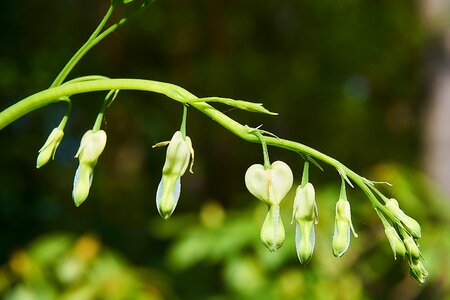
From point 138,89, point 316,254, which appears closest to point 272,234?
point 138,89

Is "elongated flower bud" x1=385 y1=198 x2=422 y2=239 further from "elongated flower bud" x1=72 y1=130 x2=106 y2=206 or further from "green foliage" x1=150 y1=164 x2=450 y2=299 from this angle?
"green foliage" x1=150 y1=164 x2=450 y2=299

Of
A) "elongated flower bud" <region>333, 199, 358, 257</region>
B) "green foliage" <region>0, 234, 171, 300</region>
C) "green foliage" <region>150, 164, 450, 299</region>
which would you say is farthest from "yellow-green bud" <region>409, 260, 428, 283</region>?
"green foliage" <region>0, 234, 171, 300</region>

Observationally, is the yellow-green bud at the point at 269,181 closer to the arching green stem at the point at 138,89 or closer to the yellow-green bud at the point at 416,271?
the arching green stem at the point at 138,89

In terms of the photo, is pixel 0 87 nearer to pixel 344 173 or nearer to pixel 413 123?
pixel 413 123

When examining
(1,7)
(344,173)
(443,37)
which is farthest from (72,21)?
(344,173)

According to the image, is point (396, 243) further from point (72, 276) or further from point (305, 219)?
point (72, 276)

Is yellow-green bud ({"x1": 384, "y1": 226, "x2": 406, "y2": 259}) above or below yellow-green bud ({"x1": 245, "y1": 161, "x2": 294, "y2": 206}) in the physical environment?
below

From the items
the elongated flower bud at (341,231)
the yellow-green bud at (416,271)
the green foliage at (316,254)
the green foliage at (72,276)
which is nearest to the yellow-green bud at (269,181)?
the elongated flower bud at (341,231)

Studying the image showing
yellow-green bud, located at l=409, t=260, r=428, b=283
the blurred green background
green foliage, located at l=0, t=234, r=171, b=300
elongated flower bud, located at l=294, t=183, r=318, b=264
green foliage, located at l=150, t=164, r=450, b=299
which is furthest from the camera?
the blurred green background
